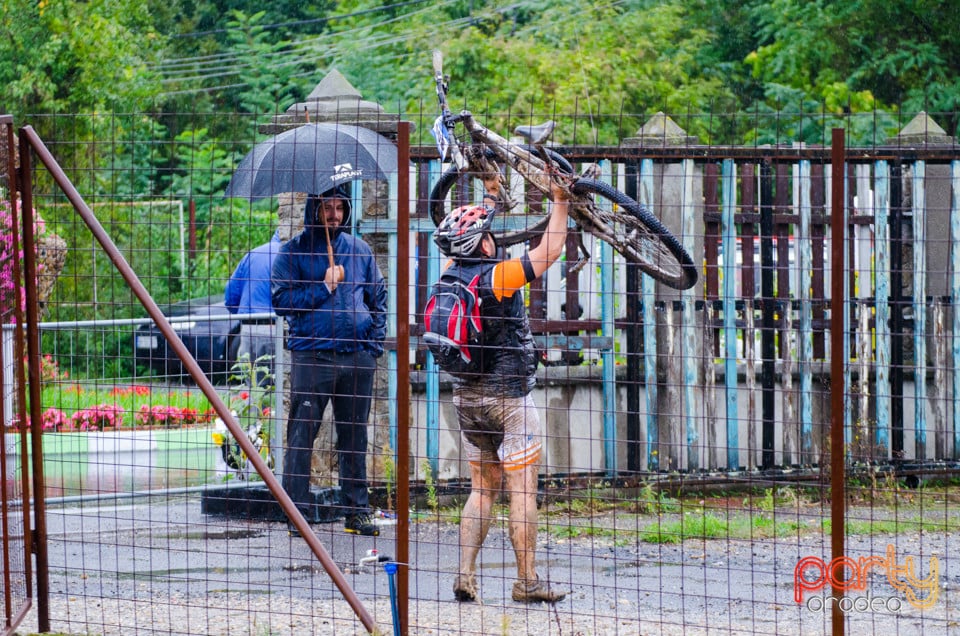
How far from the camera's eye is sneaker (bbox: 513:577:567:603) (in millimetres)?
6422

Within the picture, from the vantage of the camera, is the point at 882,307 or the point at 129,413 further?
the point at 129,413

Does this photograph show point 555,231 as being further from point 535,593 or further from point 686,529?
point 686,529

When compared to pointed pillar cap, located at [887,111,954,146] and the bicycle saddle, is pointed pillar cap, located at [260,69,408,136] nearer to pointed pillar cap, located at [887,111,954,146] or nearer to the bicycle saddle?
the bicycle saddle

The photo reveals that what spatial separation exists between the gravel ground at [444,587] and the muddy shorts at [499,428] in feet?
1.50

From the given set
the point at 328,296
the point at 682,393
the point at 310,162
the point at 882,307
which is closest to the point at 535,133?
the point at 310,162

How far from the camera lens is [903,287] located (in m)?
9.49

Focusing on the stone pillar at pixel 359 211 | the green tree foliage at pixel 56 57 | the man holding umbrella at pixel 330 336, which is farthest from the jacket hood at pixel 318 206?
the green tree foliage at pixel 56 57

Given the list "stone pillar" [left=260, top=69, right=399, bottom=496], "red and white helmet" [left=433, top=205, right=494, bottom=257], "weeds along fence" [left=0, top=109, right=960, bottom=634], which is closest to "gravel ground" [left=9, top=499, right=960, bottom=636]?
"weeds along fence" [left=0, top=109, right=960, bottom=634]

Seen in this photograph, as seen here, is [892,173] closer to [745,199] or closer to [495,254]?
[745,199]

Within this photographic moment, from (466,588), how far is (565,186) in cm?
210

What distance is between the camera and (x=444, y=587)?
6930 mm

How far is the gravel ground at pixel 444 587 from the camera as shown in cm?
610

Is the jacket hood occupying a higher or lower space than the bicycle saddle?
lower

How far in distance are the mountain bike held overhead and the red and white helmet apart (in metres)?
0.14
